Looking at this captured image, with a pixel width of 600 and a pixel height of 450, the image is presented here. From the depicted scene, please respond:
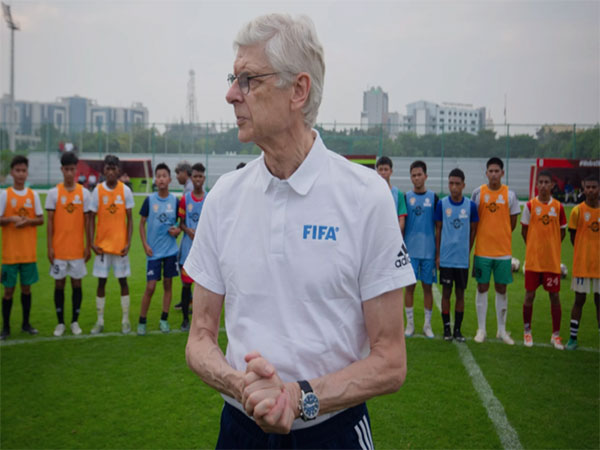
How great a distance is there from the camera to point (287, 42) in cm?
162

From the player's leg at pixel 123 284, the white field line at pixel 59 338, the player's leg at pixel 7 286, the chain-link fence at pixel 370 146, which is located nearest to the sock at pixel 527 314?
the white field line at pixel 59 338

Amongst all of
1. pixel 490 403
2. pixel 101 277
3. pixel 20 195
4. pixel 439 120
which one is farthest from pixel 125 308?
pixel 439 120

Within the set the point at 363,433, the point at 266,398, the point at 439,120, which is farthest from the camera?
the point at 439,120

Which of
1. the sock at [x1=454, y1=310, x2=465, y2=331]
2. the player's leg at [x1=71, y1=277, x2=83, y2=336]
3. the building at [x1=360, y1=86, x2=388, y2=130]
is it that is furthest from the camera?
the building at [x1=360, y1=86, x2=388, y2=130]

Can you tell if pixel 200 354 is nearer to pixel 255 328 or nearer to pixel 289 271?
pixel 255 328

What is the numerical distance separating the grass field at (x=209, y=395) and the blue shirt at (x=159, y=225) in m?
1.15

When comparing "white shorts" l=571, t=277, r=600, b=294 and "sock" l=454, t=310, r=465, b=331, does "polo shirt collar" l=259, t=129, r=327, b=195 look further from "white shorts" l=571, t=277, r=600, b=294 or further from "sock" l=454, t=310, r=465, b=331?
"white shorts" l=571, t=277, r=600, b=294

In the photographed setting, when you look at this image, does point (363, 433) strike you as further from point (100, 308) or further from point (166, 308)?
point (100, 308)

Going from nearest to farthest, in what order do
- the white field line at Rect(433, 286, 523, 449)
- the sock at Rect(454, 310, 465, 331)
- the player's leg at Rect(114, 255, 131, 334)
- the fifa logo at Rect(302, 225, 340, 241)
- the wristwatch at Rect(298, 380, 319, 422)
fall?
the wristwatch at Rect(298, 380, 319, 422), the fifa logo at Rect(302, 225, 340, 241), the white field line at Rect(433, 286, 523, 449), the sock at Rect(454, 310, 465, 331), the player's leg at Rect(114, 255, 131, 334)

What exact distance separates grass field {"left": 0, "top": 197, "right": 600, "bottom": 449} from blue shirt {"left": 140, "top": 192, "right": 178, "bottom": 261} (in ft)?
3.77

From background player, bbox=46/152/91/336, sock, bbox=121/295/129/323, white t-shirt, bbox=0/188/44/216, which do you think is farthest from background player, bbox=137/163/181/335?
white t-shirt, bbox=0/188/44/216

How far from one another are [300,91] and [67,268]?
22.3 feet

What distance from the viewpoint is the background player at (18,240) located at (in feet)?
23.9

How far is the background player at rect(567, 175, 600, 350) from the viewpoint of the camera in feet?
23.2
